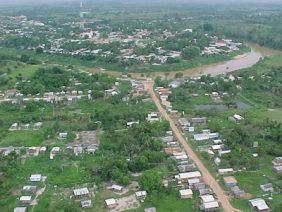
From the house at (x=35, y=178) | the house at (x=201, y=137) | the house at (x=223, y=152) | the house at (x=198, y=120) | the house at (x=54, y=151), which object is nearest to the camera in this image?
the house at (x=35, y=178)

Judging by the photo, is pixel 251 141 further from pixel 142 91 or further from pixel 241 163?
pixel 142 91

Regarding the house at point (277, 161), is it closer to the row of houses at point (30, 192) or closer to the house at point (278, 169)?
the house at point (278, 169)

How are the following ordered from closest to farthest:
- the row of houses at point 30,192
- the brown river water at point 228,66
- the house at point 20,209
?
the house at point 20,209 → the row of houses at point 30,192 → the brown river water at point 228,66

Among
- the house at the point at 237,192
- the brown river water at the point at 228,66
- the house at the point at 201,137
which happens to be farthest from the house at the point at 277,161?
the brown river water at the point at 228,66

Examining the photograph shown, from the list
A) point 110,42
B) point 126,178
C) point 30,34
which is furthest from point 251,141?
point 30,34

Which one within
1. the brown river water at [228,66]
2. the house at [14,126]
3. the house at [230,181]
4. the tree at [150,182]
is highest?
the tree at [150,182]

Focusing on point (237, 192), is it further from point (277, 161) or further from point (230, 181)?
point (277, 161)

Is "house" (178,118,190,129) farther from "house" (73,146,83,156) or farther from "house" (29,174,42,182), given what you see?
"house" (29,174,42,182)

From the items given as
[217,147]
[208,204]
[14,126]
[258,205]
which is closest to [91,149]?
[14,126]
